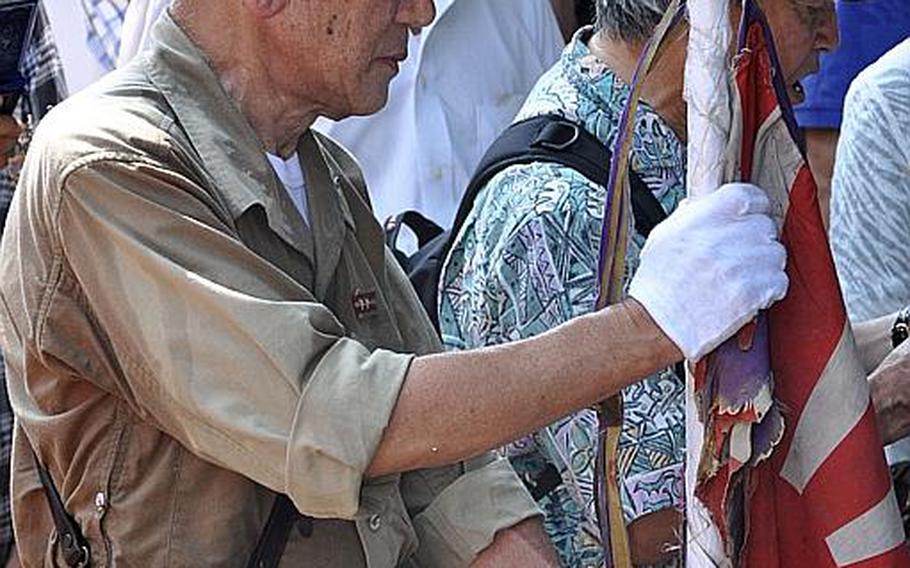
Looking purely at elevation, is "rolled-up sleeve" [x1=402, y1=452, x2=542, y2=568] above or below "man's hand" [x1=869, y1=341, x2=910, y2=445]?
above

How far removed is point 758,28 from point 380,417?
2.18 feet

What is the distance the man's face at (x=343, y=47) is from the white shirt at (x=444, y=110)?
1936 mm

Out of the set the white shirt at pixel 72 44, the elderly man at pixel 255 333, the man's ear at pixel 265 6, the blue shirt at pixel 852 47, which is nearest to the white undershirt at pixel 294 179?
the elderly man at pixel 255 333

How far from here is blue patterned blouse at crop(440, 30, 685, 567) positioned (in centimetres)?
296

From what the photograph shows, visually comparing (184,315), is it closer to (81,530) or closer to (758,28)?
(81,530)

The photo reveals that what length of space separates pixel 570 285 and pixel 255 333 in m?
0.77

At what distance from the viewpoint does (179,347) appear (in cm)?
232

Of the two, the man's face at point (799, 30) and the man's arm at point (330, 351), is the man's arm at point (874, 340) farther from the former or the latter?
the man's arm at point (330, 351)

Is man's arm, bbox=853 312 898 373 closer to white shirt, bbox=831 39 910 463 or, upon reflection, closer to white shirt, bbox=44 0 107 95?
white shirt, bbox=831 39 910 463

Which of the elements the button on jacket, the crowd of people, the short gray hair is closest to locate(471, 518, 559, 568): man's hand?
the crowd of people

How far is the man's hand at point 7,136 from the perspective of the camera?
3.75 metres

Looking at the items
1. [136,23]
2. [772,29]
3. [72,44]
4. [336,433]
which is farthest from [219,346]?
[72,44]

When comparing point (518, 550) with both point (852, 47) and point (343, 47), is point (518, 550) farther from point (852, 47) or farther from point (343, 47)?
point (852, 47)

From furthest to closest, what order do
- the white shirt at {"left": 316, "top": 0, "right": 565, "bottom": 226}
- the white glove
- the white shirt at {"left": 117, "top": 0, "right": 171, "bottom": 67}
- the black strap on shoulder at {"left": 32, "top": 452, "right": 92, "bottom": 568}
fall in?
the white shirt at {"left": 316, "top": 0, "right": 565, "bottom": 226} → the white shirt at {"left": 117, "top": 0, "right": 171, "bottom": 67} → the black strap on shoulder at {"left": 32, "top": 452, "right": 92, "bottom": 568} → the white glove
